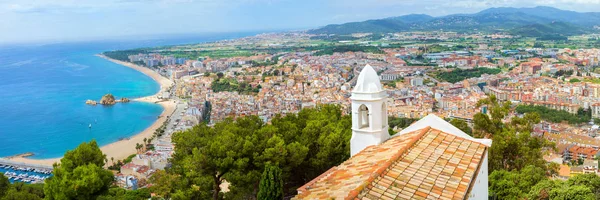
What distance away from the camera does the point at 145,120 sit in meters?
34.6

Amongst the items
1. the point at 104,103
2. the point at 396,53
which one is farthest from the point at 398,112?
the point at 396,53

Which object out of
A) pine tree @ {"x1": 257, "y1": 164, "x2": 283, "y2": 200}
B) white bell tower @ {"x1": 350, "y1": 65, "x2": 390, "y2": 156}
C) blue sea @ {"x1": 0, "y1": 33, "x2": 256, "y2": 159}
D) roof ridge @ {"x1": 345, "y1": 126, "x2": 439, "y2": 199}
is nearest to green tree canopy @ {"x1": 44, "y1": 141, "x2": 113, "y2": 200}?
pine tree @ {"x1": 257, "y1": 164, "x2": 283, "y2": 200}

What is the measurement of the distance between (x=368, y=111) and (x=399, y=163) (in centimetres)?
185

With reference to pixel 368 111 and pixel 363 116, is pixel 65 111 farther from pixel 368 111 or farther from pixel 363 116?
pixel 368 111

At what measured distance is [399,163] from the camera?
16.1 feet

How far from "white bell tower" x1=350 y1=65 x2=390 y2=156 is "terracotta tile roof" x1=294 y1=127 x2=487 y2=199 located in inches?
19.6

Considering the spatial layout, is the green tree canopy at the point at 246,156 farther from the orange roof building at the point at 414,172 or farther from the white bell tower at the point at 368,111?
the orange roof building at the point at 414,172

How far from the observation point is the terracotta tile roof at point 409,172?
4223 millimetres

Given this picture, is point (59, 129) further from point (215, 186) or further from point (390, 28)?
point (390, 28)

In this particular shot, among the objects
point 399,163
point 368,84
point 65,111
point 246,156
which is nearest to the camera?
point 399,163

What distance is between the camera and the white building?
14.1 ft

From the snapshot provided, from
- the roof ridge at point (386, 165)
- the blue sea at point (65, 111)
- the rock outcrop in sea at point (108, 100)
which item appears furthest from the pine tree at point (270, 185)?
the rock outcrop in sea at point (108, 100)

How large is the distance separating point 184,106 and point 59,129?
9.65 metres

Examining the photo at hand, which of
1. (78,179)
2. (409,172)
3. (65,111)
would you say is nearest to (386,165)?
(409,172)
